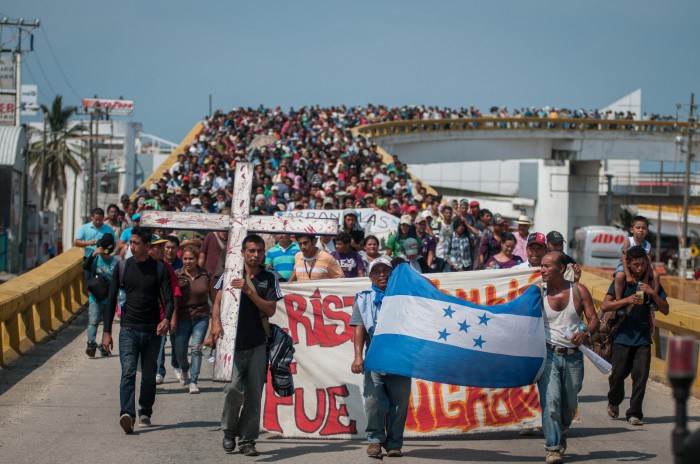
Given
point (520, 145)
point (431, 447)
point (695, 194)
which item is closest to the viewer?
point (431, 447)

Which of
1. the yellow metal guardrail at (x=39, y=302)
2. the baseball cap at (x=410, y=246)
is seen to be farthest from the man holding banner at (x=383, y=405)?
the yellow metal guardrail at (x=39, y=302)

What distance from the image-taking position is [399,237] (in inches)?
672

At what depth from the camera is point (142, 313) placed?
966 centimetres

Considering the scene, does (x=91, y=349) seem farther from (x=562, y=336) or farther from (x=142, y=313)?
(x=562, y=336)

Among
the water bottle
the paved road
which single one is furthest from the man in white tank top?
the water bottle

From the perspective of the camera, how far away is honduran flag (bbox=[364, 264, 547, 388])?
27.7ft

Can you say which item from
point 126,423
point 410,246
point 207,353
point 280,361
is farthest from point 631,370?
point 207,353

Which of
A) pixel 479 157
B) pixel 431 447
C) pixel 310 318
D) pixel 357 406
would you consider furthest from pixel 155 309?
pixel 479 157

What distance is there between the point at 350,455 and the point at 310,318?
1625mm

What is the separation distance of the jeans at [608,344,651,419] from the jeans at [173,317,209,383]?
432 centimetres

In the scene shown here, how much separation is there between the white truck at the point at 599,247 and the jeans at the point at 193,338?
3844 centimetres

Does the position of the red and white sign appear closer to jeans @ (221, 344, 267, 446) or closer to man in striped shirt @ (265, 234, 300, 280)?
jeans @ (221, 344, 267, 446)

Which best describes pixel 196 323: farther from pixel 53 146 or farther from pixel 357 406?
pixel 53 146

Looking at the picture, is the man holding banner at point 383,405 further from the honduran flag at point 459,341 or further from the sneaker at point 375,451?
the honduran flag at point 459,341
